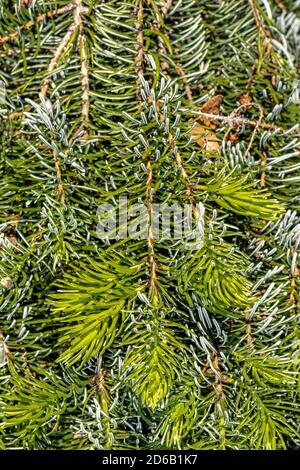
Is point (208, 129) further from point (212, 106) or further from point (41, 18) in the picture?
point (41, 18)

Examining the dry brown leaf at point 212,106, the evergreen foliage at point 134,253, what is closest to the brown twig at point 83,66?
the evergreen foliage at point 134,253

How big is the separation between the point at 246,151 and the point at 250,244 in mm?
88

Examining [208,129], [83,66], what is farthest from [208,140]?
[83,66]

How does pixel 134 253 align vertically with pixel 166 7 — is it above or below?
below

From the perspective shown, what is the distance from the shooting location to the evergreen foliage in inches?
20.2

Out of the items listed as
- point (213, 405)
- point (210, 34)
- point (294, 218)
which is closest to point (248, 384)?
point (213, 405)

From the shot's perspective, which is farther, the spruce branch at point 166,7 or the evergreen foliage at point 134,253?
the spruce branch at point 166,7

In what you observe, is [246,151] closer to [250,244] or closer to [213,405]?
[250,244]

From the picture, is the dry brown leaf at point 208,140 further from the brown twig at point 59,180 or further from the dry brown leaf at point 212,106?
the brown twig at point 59,180

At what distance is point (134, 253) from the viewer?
20.9 inches

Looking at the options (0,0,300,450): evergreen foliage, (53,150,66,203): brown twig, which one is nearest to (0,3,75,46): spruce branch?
(0,0,300,450): evergreen foliage

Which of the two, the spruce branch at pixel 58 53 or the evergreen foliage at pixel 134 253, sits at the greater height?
the spruce branch at pixel 58 53

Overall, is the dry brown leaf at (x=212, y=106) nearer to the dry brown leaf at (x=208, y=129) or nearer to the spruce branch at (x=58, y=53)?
the dry brown leaf at (x=208, y=129)

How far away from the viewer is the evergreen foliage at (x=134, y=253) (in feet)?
1.68
